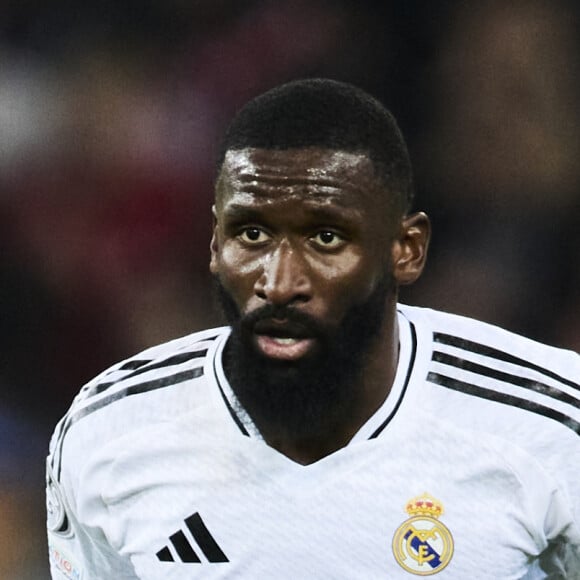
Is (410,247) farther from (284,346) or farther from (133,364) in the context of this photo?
(133,364)

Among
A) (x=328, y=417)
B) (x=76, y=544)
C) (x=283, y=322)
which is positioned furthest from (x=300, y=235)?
(x=76, y=544)

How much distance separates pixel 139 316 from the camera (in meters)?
3.79

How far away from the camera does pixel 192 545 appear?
225cm

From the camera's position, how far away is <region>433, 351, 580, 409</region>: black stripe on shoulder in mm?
2295

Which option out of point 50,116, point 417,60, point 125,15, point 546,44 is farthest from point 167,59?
point 546,44

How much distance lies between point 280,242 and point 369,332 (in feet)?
0.96

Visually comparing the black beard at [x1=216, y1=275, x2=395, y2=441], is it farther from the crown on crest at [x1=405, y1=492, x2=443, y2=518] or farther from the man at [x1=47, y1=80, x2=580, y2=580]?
the crown on crest at [x1=405, y1=492, x2=443, y2=518]

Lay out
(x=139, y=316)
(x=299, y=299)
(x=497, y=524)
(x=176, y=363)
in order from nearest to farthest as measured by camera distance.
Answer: (x=299, y=299) → (x=497, y=524) → (x=176, y=363) → (x=139, y=316)

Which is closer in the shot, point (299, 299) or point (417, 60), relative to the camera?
point (299, 299)

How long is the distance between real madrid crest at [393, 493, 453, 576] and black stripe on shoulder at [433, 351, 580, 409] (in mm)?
317

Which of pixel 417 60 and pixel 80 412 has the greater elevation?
pixel 417 60

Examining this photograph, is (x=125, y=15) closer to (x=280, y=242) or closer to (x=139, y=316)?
(x=139, y=316)

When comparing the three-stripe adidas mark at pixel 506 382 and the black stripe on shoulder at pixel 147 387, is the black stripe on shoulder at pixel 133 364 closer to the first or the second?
the black stripe on shoulder at pixel 147 387

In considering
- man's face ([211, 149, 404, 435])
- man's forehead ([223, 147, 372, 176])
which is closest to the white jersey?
man's face ([211, 149, 404, 435])
